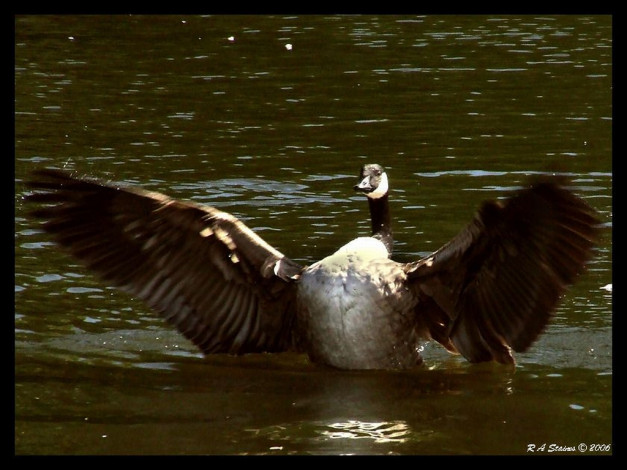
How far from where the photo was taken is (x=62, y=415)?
29.8 ft

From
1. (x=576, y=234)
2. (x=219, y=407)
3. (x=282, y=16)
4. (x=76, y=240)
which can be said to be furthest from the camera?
(x=282, y=16)

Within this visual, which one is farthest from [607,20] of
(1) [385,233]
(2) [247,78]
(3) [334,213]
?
(1) [385,233]

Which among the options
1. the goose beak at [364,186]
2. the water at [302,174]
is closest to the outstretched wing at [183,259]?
the water at [302,174]

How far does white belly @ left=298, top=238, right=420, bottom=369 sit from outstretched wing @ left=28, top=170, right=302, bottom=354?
0.38 metres

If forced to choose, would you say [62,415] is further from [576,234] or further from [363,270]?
[576,234]

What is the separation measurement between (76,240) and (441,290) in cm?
287

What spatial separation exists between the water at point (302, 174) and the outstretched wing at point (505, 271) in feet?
1.10

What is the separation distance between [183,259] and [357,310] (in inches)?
58.6

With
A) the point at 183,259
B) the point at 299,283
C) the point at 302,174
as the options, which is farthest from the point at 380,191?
the point at 302,174

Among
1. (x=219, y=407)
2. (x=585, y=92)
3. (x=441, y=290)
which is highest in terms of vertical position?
(x=585, y=92)

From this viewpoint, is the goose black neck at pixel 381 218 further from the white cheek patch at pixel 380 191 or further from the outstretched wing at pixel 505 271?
the outstretched wing at pixel 505 271

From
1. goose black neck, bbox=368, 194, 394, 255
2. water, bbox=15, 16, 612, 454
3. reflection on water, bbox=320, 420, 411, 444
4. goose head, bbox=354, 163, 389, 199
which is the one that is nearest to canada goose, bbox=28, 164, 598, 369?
water, bbox=15, 16, 612, 454

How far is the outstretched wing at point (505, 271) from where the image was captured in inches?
340

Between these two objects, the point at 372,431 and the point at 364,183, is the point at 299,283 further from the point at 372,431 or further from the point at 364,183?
the point at 372,431
